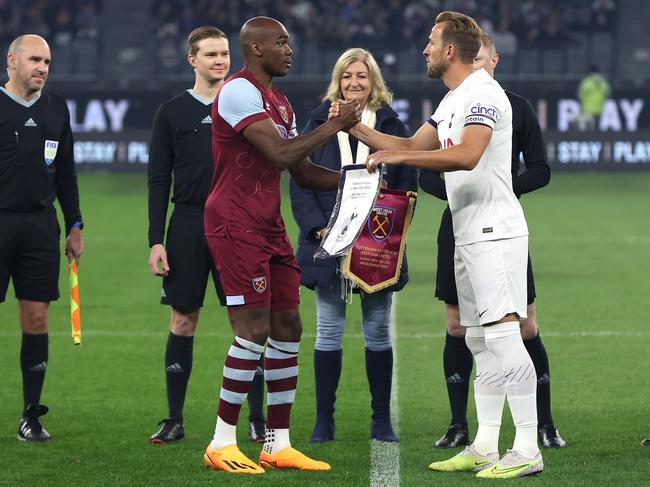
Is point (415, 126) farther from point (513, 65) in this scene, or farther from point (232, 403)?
point (232, 403)

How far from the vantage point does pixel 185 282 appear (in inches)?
275

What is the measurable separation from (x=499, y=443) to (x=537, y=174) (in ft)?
4.45

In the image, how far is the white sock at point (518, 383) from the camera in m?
5.97

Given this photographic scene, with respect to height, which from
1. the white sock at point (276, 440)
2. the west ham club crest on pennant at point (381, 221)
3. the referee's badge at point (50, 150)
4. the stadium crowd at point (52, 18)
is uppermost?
the stadium crowd at point (52, 18)

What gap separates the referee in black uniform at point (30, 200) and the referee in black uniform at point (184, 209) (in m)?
0.54

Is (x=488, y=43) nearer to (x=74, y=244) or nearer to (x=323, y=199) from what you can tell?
(x=323, y=199)

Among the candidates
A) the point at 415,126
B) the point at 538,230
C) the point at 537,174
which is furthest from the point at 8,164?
the point at 415,126

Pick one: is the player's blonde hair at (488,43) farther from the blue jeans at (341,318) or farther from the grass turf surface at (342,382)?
the grass turf surface at (342,382)

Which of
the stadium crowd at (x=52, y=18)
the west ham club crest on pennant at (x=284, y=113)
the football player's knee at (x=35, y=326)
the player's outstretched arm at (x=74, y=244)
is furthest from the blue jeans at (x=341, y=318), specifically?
the stadium crowd at (x=52, y=18)

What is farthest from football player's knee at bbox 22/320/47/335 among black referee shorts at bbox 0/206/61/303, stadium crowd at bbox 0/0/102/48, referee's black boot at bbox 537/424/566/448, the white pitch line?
stadium crowd at bbox 0/0/102/48

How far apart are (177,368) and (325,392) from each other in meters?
0.78

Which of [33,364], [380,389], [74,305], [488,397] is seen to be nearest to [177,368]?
[74,305]

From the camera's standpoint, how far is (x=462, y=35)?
6.00 metres

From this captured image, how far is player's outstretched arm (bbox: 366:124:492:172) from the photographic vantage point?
5.75 metres
